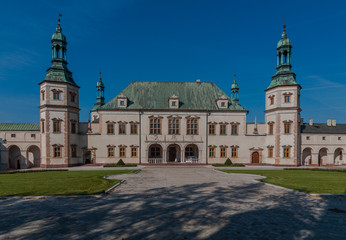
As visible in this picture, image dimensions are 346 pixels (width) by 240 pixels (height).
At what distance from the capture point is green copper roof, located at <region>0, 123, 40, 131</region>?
3496 centimetres

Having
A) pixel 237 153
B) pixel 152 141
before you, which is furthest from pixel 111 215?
pixel 237 153

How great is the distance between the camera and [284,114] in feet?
118

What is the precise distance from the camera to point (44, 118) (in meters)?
33.8

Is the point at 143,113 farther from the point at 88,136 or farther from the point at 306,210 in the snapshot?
the point at 306,210

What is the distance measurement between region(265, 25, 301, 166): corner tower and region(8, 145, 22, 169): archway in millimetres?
45195

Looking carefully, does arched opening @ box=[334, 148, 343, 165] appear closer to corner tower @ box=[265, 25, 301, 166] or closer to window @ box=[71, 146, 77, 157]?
corner tower @ box=[265, 25, 301, 166]

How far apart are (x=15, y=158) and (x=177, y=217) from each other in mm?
38515

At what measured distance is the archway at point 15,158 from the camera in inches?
1359

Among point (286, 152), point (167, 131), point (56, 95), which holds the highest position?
point (56, 95)

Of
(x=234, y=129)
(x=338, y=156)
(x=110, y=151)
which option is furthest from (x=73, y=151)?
(x=338, y=156)

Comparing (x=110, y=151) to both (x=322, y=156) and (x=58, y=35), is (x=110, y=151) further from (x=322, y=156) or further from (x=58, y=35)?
(x=322, y=156)

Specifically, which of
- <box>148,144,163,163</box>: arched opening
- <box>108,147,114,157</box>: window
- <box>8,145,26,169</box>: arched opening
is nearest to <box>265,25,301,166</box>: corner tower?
<box>148,144,163,163</box>: arched opening

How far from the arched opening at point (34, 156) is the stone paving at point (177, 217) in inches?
1144

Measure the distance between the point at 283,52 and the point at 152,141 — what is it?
99.0 feet
